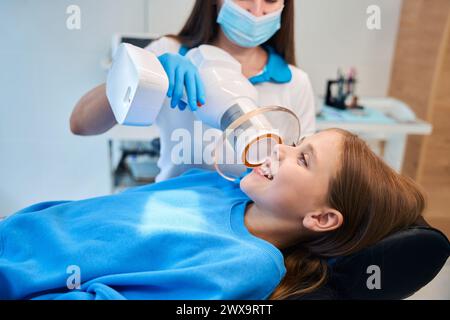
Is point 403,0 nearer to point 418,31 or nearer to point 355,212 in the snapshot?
point 418,31

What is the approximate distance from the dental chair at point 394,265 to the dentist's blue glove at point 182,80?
17.0 inches

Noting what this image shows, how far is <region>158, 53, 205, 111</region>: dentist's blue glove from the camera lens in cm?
85

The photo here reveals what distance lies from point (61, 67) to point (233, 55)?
385 millimetres

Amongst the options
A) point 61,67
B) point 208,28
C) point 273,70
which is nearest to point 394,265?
point 273,70

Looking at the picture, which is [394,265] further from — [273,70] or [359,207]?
[273,70]

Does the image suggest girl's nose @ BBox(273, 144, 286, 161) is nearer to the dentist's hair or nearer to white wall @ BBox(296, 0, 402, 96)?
the dentist's hair

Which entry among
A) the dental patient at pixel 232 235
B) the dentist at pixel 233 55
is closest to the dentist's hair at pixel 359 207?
the dental patient at pixel 232 235

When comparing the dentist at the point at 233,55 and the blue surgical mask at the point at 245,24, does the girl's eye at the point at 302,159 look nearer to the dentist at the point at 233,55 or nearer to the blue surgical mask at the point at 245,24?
the dentist at the point at 233,55

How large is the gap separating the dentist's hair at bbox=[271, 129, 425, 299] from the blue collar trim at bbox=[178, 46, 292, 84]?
221 mm

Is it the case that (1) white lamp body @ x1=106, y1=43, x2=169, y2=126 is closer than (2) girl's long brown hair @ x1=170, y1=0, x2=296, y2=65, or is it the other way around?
(1) white lamp body @ x1=106, y1=43, x2=169, y2=126

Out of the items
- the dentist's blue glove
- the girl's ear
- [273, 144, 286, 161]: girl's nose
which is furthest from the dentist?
the girl's ear

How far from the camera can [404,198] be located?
0.93 metres

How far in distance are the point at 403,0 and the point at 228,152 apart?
59 cm
